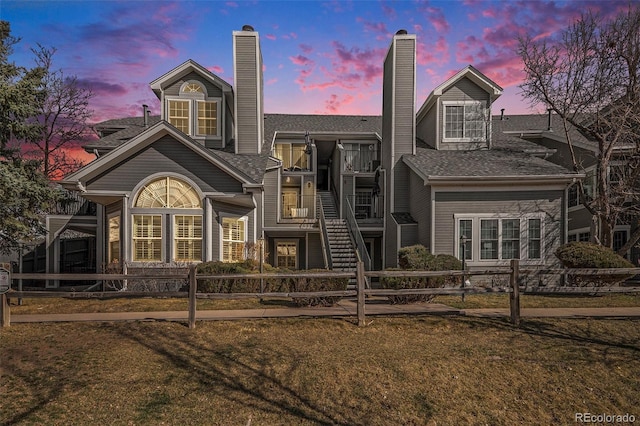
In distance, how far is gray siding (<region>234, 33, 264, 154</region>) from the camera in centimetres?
1723

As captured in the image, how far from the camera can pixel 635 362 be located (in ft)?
22.6

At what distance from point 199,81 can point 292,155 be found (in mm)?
6485

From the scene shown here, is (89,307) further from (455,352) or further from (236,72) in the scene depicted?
(236,72)

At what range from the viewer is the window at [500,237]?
14820 millimetres

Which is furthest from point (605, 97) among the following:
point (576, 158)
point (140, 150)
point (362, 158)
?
point (140, 150)

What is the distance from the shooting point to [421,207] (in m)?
15.8

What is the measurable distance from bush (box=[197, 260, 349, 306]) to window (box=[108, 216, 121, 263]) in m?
4.26

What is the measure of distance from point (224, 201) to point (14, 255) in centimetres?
1764

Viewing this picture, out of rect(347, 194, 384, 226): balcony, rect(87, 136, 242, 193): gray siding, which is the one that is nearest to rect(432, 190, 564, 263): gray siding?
rect(347, 194, 384, 226): balcony

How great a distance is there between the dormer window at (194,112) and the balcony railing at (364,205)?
27.2 feet

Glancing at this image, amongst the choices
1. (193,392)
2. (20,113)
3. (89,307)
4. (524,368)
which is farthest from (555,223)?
(20,113)

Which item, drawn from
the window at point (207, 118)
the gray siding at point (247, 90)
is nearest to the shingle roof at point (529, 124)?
the gray siding at point (247, 90)

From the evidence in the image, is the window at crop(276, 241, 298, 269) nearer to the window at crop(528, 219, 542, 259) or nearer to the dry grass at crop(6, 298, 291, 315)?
the dry grass at crop(6, 298, 291, 315)

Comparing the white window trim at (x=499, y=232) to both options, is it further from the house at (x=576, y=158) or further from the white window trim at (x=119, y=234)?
the white window trim at (x=119, y=234)
